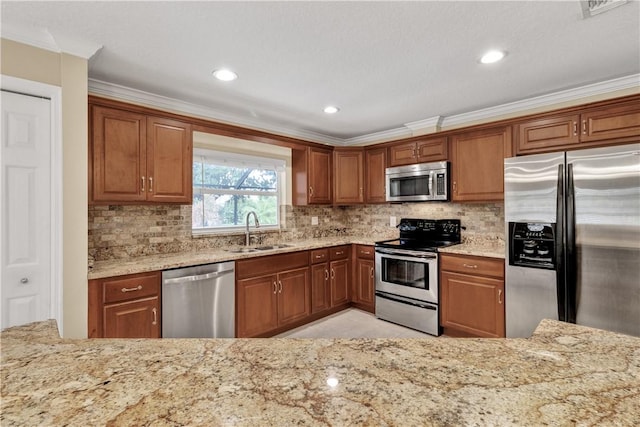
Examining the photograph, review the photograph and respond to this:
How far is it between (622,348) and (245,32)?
2256mm

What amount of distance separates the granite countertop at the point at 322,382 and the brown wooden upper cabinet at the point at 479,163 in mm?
2566

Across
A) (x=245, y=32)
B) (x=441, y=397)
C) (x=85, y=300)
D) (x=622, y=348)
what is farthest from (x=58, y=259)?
(x=622, y=348)

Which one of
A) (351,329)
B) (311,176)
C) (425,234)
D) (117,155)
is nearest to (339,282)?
(351,329)

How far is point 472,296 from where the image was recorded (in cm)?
313

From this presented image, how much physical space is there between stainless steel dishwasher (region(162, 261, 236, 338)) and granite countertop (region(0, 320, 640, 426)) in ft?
5.52

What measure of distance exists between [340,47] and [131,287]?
229 cm

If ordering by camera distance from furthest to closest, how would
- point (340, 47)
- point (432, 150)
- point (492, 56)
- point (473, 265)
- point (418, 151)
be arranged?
1. point (418, 151)
2. point (432, 150)
3. point (473, 265)
4. point (492, 56)
5. point (340, 47)

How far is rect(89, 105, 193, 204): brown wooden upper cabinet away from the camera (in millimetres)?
2486

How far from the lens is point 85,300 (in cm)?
214

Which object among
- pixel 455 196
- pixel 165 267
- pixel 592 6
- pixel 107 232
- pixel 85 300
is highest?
pixel 592 6

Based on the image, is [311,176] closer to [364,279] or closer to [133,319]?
[364,279]

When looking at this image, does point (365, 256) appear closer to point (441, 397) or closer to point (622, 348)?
point (622, 348)

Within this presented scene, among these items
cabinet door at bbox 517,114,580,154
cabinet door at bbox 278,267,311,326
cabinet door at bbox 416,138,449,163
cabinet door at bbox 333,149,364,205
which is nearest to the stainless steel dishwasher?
cabinet door at bbox 278,267,311,326

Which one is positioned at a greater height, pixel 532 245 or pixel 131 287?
pixel 532 245
